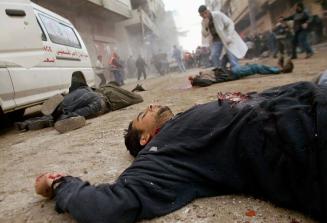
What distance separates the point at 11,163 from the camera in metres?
3.19

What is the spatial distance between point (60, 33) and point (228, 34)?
320cm

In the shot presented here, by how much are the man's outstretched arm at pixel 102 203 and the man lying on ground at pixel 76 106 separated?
272 centimetres

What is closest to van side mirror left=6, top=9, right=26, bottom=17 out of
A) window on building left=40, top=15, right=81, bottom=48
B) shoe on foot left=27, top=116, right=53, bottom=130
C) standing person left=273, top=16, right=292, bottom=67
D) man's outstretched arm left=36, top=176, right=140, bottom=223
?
window on building left=40, top=15, right=81, bottom=48

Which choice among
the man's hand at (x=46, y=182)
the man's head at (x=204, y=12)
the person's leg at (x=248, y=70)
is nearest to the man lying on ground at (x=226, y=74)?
the person's leg at (x=248, y=70)

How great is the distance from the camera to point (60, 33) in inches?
250

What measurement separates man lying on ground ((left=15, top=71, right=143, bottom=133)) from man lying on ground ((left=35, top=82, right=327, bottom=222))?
8.42 feet

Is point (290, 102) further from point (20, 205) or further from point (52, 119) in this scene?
point (52, 119)

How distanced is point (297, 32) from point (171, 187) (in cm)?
998

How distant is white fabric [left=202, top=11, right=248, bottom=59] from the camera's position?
22.9 feet

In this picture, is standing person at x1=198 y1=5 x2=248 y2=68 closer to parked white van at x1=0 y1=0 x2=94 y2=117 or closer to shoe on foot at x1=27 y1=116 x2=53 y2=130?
parked white van at x1=0 y1=0 x2=94 y2=117

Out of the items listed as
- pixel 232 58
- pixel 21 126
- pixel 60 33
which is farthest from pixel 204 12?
pixel 21 126

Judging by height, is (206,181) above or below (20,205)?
above

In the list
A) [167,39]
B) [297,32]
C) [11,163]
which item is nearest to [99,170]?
[11,163]

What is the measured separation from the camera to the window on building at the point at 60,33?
5.87 meters
